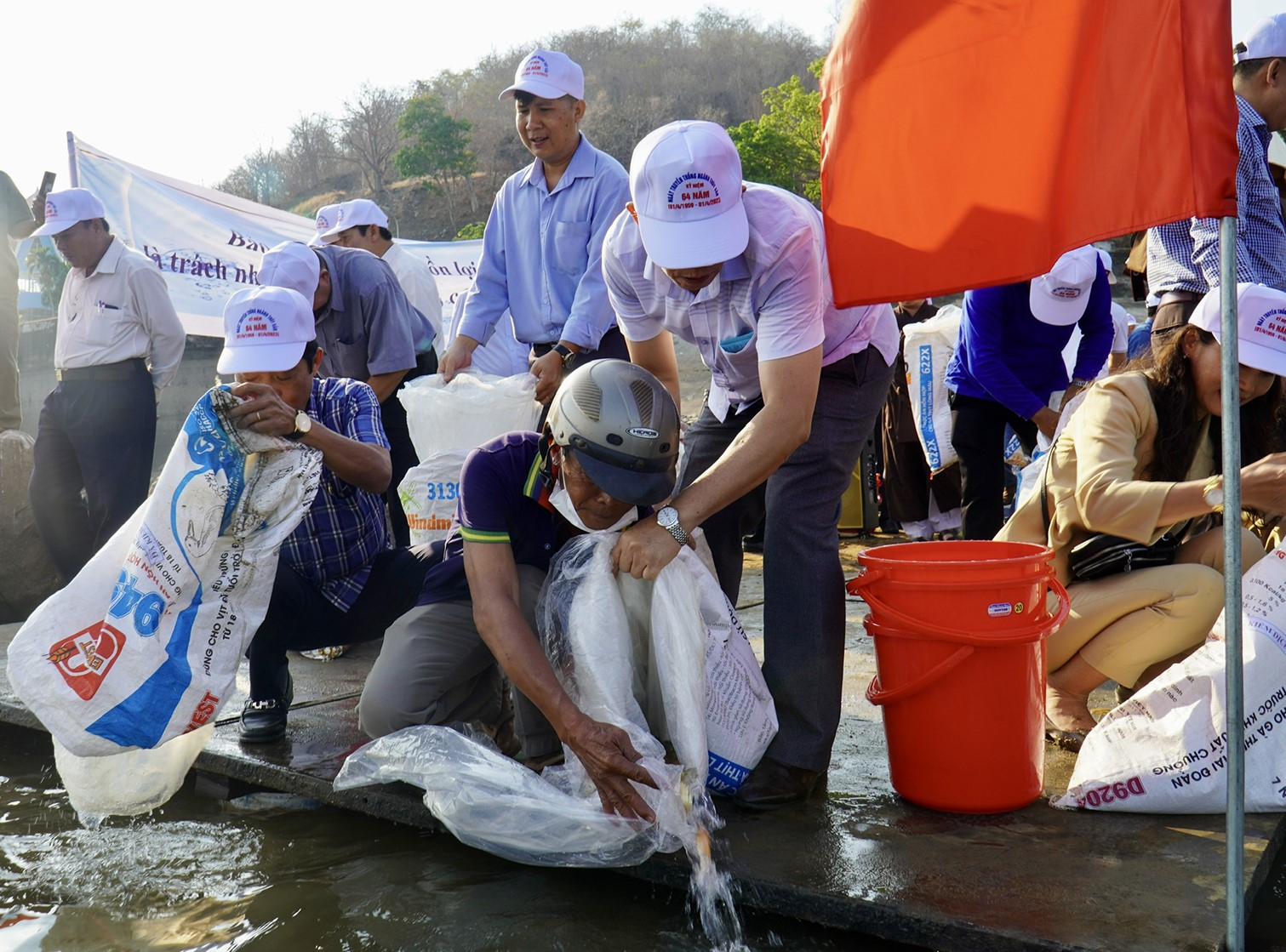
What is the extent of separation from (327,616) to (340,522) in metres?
0.27

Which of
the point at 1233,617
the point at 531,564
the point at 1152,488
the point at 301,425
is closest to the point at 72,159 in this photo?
the point at 301,425

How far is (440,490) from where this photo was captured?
13.5 ft

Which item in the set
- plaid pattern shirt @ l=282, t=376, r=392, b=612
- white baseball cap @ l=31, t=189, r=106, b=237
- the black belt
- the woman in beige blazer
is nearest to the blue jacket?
the woman in beige blazer

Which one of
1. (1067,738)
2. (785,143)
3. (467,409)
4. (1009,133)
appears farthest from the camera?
(785,143)

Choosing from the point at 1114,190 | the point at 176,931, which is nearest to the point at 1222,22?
the point at 1114,190

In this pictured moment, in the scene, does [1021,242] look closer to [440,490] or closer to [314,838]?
[314,838]

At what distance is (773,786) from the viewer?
8.74ft

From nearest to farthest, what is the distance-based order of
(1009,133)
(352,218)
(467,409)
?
1. (1009,133)
2. (467,409)
3. (352,218)

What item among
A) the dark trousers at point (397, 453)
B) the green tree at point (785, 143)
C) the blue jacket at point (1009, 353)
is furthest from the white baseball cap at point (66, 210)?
the green tree at point (785, 143)

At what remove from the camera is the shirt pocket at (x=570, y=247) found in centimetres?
413

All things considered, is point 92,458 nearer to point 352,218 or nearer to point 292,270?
point 292,270

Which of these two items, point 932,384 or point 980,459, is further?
point 932,384

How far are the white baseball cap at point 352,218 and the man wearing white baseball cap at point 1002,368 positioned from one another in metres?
2.98

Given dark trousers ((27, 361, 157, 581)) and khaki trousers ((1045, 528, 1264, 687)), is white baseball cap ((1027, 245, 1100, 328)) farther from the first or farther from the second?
dark trousers ((27, 361, 157, 581))
